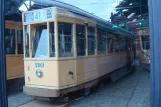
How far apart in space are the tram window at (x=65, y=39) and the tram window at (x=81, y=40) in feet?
0.75

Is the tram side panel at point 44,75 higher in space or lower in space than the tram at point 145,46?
lower

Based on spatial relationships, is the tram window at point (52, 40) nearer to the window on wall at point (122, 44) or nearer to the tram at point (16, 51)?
the tram at point (16, 51)

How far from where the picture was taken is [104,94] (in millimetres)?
6664

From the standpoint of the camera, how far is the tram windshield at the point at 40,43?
223 inches

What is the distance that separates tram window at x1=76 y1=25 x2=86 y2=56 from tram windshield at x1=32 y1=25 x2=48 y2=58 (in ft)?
2.69

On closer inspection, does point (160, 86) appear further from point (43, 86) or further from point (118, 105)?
point (43, 86)

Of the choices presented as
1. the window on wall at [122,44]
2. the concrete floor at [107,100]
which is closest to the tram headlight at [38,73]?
the concrete floor at [107,100]

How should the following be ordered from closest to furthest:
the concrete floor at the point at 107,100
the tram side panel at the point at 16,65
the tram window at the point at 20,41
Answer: the concrete floor at the point at 107,100 < the tram side panel at the point at 16,65 < the tram window at the point at 20,41

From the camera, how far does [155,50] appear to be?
1926mm

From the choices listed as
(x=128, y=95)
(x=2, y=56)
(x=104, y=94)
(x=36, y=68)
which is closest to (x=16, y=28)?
(x=36, y=68)

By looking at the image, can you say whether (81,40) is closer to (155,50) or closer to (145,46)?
(145,46)

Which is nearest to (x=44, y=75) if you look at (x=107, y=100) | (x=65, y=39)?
(x=65, y=39)

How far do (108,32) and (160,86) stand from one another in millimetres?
5491

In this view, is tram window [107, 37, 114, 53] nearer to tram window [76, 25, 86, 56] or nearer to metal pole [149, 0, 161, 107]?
tram window [76, 25, 86, 56]
